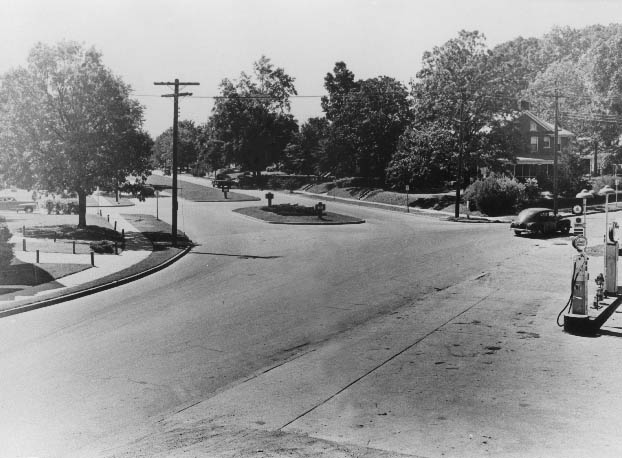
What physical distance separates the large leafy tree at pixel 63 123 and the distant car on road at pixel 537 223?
23.4 metres

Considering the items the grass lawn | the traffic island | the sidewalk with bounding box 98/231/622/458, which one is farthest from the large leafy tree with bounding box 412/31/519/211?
the sidewalk with bounding box 98/231/622/458

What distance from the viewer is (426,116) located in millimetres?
58250

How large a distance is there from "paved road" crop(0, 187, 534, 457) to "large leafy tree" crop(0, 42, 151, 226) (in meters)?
10.2

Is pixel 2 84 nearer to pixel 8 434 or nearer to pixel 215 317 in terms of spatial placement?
pixel 215 317

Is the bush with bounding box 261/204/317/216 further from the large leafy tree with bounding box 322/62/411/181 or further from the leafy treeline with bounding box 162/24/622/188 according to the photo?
the large leafy tree with bounding box 322/62/411/181

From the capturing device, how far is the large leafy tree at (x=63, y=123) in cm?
3609

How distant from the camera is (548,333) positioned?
15.2m

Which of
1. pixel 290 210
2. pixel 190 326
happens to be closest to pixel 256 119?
pixel 290 210

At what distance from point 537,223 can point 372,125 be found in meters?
37.7

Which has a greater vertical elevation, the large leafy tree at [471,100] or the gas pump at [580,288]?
the large leafy tree at [471,100]

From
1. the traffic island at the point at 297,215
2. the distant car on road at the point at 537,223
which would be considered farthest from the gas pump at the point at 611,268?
the traffic island at the point at 297,215

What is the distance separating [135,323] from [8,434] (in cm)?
678

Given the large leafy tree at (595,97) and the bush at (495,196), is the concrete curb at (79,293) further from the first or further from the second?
the large leafy tree at (595,97)

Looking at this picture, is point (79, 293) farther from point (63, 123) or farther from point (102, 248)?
point (63, 123)
